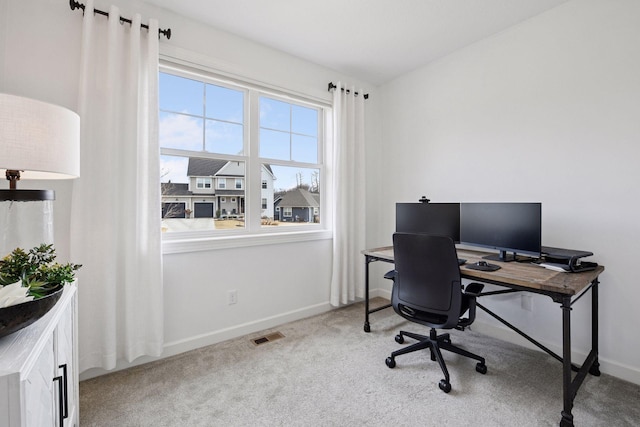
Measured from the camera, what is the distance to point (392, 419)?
5.29 feet

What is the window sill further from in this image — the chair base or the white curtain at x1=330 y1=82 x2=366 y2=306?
the chair base

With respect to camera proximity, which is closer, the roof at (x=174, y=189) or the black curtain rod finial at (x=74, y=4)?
the black curtain rod finial at (x=74, y=4)

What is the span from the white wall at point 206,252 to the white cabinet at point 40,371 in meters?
0.71

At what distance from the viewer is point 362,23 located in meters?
2.38

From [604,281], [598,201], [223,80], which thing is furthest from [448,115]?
[223,80]

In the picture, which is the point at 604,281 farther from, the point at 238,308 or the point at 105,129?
the point at 105,129

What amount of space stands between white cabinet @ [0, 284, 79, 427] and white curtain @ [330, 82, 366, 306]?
86.7 inches

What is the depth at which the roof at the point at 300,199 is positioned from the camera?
3.04 meters

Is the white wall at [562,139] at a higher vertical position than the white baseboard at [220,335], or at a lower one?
higher

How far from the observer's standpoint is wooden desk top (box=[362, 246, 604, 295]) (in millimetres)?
1574

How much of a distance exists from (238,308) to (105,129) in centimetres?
169

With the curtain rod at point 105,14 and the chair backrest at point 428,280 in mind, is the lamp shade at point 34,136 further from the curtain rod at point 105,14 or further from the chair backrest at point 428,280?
the chair backrest at point 428,280

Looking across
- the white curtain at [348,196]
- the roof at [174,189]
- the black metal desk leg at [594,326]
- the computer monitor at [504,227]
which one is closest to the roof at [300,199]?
the white curtain at [348,196]

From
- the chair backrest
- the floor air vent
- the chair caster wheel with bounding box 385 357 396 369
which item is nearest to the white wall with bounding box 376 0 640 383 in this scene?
the chair backrest
